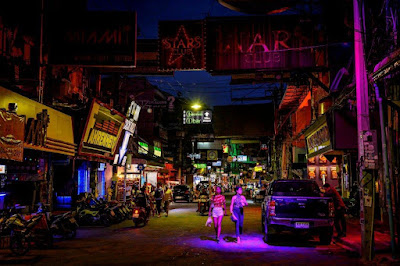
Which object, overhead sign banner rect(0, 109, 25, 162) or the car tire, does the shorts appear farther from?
overhead sign banner rect(0, 109, 25, 162)

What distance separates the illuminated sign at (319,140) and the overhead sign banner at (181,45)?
635 centimetres

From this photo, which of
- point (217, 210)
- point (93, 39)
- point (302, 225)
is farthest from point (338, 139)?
point (93, 39)

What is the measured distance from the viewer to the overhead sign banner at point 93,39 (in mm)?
16500

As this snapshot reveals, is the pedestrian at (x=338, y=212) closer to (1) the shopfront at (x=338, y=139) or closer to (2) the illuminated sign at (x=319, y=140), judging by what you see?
(1) the shopfront at (x=338, y=139)

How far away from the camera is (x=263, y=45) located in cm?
1678

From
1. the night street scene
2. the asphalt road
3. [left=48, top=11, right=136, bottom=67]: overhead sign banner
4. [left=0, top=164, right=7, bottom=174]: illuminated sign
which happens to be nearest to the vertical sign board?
the night street scene

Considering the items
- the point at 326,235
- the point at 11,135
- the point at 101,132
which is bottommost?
the point at 326,235

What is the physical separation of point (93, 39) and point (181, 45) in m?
4.06

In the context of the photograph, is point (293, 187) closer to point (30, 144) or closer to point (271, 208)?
point (271, 208)

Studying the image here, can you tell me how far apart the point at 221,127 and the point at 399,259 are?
33855 mm

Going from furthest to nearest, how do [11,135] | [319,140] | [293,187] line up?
1. [319,140]
2. [293,187]
3. [11,135]

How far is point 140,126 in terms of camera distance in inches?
1853

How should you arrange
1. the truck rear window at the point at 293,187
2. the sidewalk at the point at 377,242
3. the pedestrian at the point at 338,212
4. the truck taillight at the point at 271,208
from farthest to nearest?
the truck rear window at the point at 293,187 < the pedestrian at the point at 338,212 < the truck taillight at the point at 271,208 < the sidewalk at the point at 377,242

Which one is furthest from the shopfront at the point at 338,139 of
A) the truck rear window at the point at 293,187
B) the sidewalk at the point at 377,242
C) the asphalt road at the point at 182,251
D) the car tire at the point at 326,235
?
the asphalt road at the point at 182,251
